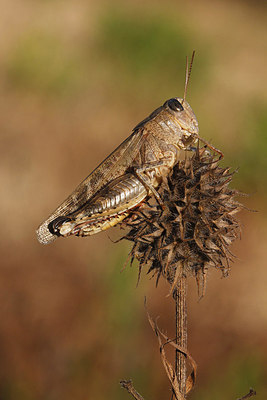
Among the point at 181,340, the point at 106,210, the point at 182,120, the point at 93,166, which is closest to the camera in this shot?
the point at 181,340

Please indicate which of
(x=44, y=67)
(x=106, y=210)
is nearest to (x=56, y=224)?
(x=106, y=210)

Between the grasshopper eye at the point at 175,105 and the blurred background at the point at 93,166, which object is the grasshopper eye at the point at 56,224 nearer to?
the grasshopper eye at the point at 175,105

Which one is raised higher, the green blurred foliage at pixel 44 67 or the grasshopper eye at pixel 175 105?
the green blurred foliage at pixel 44 67

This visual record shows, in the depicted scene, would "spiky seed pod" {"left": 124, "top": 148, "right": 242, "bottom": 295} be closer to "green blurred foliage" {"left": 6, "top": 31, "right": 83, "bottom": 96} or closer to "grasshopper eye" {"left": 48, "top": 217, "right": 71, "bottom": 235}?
"grasshopper eye" {"left": 48, "top": 217, "right": 71, "bottom": 235}

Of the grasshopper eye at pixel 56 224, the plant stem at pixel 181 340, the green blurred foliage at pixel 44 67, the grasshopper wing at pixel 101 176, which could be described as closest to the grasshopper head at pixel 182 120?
the grasshopper wing at pixel 101 176

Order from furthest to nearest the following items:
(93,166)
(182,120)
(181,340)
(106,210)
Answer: (93,166)
(182,120)
(106,210)
(181,340)

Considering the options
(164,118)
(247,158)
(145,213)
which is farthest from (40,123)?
(145,213)

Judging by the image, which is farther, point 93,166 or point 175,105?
A: point 93,166

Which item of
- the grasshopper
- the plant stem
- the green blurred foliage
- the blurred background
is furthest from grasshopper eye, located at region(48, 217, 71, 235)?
the green blurred foliage

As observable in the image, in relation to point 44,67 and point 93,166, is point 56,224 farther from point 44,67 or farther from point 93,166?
point 44,67
